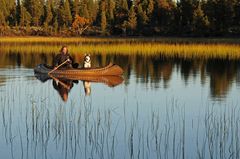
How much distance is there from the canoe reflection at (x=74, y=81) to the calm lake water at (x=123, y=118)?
26 cm

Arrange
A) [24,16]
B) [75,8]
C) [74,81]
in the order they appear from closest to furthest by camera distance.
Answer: [74,81] < [24,16] < [75,8]

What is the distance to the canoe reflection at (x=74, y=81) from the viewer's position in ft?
73.2

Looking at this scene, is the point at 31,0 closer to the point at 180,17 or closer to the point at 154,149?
the point at 180,17

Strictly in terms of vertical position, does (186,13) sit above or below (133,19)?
above

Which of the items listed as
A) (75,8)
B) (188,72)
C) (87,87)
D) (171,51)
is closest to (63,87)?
(87,87)

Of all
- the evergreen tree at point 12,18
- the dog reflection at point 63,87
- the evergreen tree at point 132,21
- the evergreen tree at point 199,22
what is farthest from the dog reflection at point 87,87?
the evergreen tree at point 12,18

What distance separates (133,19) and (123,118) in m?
82.4

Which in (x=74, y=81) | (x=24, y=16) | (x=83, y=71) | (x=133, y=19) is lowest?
(x=74, y=81)

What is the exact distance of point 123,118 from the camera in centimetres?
1527

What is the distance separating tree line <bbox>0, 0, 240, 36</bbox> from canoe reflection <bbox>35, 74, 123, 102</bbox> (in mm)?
58085

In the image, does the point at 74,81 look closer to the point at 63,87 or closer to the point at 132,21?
the point at 63,87

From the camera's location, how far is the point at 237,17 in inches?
3393

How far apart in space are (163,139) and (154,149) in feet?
3.17

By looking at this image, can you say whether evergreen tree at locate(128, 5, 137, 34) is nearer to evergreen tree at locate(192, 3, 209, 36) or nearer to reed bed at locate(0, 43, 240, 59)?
evergreen tree at locate(192, 3, 209, 36)
